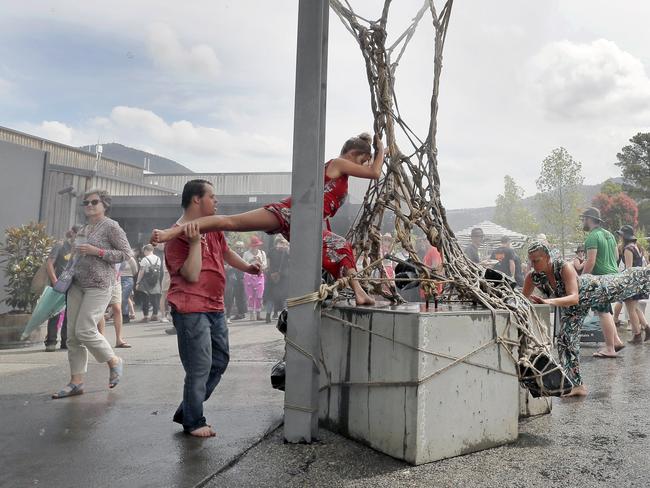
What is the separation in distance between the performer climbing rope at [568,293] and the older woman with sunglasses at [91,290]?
11.9 feet

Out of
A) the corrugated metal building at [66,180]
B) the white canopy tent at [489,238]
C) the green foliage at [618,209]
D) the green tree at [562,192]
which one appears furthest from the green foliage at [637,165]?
the corrugated metal building at [66,180]

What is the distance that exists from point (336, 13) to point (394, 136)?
3.49ft

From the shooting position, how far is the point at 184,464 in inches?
122

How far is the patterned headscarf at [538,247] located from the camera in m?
4.85

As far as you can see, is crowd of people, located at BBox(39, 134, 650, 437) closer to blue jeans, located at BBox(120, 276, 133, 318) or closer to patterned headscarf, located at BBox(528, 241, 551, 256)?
patterned headscarf, located at BBox(528, 241, 551, 256)

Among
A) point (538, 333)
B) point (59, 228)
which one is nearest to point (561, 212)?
point (59, 228)

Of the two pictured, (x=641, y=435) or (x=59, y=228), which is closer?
(x=641, y=435)

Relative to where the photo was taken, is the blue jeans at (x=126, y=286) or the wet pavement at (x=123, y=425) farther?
the blue jeans at (x=126, y=286)

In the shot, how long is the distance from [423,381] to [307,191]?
1356 millimetres

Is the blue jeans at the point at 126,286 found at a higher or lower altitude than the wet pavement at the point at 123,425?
higher

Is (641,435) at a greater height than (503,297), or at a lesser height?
lesser

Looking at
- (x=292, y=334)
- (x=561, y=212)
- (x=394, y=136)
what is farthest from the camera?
A: (x=561, y=212)

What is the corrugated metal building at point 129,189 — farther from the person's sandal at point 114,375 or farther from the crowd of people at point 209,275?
the person's sandal at point 114,375

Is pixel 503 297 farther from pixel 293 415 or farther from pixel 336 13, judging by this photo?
pixel 336 13
